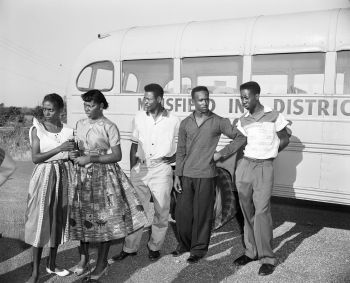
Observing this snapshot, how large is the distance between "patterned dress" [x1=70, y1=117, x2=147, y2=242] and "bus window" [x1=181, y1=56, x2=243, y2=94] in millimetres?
→ 2128

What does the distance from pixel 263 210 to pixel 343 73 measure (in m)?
1.95

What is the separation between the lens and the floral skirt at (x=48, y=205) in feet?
11.3

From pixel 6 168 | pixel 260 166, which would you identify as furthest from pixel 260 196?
pixel 6 168

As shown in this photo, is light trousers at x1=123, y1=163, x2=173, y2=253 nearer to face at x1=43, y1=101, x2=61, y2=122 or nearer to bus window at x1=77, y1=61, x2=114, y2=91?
face at x1=43, y1=101, x2=61, y2=122

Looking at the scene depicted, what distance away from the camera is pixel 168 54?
555 cm

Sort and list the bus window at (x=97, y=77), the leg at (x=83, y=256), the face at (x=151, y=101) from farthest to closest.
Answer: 1. the bus window at (x=97, y=77)
2. the face at (x=151, y=101)
3. the leg at (x=83, y=256)

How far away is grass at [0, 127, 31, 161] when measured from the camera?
14754 mm

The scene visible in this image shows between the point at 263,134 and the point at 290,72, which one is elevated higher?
the point at 290,72

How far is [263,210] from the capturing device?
12.6 feet

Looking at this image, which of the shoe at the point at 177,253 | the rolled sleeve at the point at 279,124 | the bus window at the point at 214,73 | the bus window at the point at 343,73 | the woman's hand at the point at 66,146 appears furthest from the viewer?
the bus window at the point at 214,73

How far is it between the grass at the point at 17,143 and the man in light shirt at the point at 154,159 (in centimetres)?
1135

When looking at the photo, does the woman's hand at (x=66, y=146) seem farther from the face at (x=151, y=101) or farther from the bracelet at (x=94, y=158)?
the face at (x=151, y=101)

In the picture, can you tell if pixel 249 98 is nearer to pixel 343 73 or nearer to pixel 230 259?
pixel 343 73

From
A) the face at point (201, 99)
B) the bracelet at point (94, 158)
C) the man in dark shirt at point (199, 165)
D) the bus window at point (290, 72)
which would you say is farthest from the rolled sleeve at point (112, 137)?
the bus window at point (290, 72)
